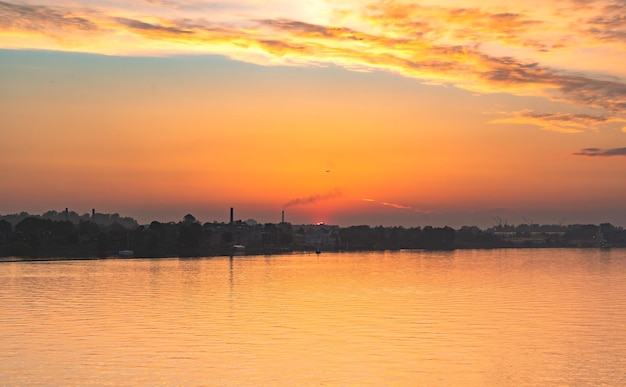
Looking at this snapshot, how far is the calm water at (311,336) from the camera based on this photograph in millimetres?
47344

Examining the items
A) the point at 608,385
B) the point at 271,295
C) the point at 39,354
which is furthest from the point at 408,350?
the point at 271,295

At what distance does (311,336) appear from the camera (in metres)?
62.9

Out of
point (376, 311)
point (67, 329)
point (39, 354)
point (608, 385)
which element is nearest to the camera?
point (608, 385)

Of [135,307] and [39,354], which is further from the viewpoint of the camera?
[135,307]

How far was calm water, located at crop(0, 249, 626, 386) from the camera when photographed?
155ft

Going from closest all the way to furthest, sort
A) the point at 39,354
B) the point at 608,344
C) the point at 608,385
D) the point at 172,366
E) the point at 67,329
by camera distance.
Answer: the point at 608,385
the point at 172,366
the point at 39,354
the point at 608,344
the point at 67,329

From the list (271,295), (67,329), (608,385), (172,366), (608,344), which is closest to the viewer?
(608,385)

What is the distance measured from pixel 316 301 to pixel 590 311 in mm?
31034

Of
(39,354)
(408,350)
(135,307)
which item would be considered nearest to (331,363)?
(408,350)

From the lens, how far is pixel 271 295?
340 ft

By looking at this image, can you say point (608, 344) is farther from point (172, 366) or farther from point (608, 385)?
point (172, 366)

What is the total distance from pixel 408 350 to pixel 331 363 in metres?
7.68

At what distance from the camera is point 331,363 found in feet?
167

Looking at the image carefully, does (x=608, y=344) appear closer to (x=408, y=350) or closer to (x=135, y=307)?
(x=408, y=350)
